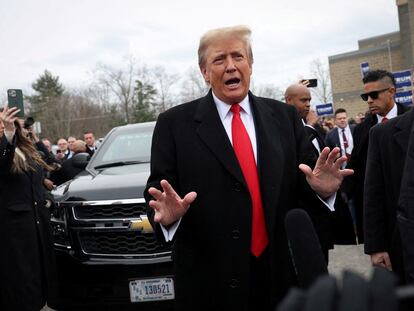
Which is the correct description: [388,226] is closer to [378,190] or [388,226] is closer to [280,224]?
[378,190]

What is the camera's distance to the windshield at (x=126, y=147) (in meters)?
5.72

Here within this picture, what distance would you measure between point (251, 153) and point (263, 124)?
180 millimetres

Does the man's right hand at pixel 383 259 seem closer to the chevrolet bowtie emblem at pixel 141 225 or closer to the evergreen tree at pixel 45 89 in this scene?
the chevrolet bowtie emblem at pixel 141 225

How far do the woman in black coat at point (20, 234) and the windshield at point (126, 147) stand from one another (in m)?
1.48

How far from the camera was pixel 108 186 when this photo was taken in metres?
4.45

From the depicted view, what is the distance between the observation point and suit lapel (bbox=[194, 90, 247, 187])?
2414mm

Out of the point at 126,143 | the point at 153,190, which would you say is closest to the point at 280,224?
the point at 153,190

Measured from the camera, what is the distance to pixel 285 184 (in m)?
2.51

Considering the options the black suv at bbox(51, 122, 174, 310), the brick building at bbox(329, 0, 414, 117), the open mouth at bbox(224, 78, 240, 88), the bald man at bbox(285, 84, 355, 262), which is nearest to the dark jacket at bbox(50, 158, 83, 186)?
the black suv at bbox(51, 122, 174, 310)

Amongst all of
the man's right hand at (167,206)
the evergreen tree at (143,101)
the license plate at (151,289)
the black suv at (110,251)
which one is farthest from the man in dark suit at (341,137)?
the evergreen tree at (143,101)

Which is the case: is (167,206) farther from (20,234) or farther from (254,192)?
(20,234)

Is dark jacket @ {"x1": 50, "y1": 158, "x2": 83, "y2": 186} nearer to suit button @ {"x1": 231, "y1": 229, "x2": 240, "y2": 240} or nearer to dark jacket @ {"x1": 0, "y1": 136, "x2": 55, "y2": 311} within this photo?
dark jacket @ {"x1": 0, "y1": 136, "x2": 55, "y2": 311}

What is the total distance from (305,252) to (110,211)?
333 cm

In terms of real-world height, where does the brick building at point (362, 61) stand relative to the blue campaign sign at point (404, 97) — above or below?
above
